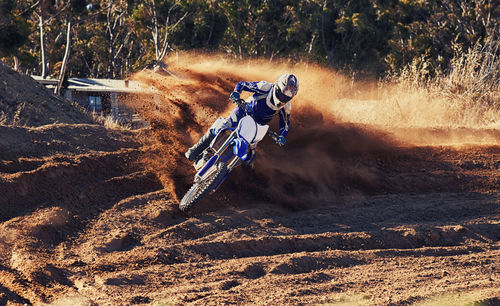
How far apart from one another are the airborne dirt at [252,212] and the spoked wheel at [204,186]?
0.24 metres

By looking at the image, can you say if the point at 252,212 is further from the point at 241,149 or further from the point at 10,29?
the point at 10,29

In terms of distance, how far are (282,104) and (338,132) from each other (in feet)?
9.83

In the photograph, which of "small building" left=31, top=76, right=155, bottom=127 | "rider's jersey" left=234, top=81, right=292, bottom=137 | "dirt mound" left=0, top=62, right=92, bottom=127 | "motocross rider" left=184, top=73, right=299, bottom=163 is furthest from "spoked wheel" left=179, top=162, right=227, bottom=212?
"small building" left=31, top=76, right=155, bottom=127

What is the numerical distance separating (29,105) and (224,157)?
10.1 meters

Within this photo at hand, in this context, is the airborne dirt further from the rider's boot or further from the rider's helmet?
the rider's helmet

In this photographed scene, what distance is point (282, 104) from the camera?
8633mm

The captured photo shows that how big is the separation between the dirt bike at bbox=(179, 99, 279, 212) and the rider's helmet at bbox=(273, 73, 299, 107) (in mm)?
546

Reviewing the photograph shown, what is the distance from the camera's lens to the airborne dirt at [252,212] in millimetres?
5586

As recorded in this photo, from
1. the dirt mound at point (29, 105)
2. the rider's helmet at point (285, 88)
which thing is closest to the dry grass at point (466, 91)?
the rider's helmet at point (285, 88)

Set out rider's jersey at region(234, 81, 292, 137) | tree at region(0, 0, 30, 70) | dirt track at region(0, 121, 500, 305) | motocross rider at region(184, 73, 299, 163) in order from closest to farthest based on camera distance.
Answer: dirt track at region(0, 121, 500, 305), motocross rider at region(184, 73, 299, 163), rider's jersey at region(234, 81, 292, 137), tree at region(0, 0, 30, 70)

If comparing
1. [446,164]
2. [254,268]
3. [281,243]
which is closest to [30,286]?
[254,268]

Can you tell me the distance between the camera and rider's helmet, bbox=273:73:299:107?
326 inches

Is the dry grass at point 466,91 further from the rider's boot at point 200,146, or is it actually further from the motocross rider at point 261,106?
the rider's boot at point 200,146

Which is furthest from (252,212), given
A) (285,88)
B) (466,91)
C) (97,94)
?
(97,94)
